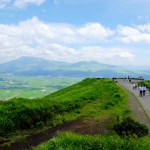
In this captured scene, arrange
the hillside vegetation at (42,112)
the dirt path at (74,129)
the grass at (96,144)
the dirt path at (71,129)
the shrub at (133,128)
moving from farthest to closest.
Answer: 1. the hillside vegetation at (42,112)
2. the dirt path at (74,129)
3. the dirt path at (71,129)
4. the shrub at (133,128)
5. the grass at (96,144)

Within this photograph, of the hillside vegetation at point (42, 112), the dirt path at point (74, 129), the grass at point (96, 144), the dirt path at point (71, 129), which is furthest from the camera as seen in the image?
the hillside vegetation at point (42, 112)

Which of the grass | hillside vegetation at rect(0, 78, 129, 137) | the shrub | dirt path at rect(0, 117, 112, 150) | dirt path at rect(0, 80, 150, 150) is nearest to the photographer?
the grass

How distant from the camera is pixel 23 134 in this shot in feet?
92.0

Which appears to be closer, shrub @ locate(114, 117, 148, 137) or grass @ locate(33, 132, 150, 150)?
grass @ locate(33, 132, 150, 150)

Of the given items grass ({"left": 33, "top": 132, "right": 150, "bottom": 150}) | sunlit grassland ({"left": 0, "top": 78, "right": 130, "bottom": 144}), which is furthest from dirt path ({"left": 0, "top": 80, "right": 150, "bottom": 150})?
grass ({"left": 33, "top": 132, "right": 150, "bottom": 150})

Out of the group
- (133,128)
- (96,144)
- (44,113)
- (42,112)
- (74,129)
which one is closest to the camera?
(96,144)

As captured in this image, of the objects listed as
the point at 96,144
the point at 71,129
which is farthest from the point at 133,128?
the point at 71,129

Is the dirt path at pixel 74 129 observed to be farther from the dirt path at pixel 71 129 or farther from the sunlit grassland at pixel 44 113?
the sunlit grassland at pixel 44 113

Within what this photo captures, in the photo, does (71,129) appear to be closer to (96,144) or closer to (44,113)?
(44,113)

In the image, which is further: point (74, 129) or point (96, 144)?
point (74, 129)

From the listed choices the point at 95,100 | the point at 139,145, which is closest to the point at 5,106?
the point at 139,145

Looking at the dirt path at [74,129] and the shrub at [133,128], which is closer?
the shrub at [133,128]

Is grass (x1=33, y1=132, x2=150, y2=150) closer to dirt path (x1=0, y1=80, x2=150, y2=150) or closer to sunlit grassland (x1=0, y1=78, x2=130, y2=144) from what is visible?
dirt path (x1=0, y1=80, x2=150, y2=150)

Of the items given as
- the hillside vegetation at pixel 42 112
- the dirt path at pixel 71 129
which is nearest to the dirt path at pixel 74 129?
the dirt path at pixel 71 129
